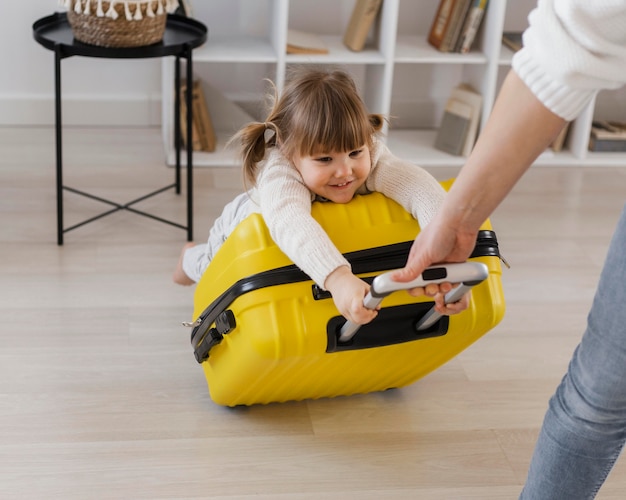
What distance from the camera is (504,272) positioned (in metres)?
2.38

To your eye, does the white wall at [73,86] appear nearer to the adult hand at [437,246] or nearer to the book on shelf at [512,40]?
the book on shelf at [512,40]

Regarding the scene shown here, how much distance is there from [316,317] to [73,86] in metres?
1.92

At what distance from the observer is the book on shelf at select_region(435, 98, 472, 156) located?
3.04 metres

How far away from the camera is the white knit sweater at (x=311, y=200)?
1.46m

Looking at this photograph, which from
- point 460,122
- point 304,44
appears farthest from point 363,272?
point 460,122

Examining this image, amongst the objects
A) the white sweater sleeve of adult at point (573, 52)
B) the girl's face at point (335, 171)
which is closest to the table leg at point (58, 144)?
the girl's face at point (335, 171)

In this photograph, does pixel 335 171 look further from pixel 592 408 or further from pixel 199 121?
pixel 199 121

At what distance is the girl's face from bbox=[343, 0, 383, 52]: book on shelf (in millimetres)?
1364

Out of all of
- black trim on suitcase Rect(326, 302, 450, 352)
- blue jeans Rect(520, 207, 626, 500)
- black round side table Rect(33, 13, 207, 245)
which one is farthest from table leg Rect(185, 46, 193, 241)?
blue jeans Rect(520, 207, 626, 500)

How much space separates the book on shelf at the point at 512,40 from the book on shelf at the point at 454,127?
0.24m

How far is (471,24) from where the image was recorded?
297 centimetres

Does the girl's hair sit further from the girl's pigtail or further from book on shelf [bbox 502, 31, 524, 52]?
book on shelf [bbox 502, 31, 524, 52]

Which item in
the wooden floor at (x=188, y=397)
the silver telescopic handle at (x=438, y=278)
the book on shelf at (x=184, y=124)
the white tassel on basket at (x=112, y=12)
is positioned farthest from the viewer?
the book on shelf at (x=184, y=124)

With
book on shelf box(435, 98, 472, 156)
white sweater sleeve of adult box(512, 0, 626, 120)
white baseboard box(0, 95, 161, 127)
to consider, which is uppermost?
white sweater sleeve of adult box(512, 0, 626, 120)
